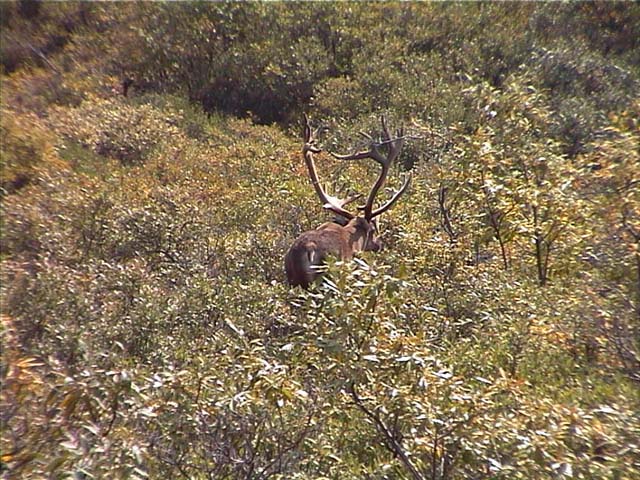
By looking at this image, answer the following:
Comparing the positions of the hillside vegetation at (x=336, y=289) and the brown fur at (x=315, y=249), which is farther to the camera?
the brown fur at (x=315, y=249)

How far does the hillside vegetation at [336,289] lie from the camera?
251cm

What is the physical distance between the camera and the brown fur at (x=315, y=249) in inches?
201

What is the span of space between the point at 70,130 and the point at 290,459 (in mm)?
10788

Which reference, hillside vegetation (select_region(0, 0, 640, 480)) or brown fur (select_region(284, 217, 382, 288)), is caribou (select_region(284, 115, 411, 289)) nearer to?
brown fur (select_region(284, 217, 382, 288))

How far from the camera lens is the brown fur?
16.8ft

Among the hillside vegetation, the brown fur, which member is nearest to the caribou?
the brown fur

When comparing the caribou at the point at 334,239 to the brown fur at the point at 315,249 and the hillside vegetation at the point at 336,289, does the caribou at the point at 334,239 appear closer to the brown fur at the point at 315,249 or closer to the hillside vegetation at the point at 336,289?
the brown fur at the point at 315,249

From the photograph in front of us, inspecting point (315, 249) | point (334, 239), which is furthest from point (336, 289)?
point (334, 239)

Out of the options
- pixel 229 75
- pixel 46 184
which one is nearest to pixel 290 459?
pixel 46 184

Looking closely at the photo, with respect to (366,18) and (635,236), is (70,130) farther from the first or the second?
(635,236)

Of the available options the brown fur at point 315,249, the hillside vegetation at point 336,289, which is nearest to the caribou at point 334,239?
the brown fur at point 315,249

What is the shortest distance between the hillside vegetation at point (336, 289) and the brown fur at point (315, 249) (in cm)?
23

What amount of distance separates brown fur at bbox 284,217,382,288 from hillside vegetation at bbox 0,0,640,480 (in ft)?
0.74

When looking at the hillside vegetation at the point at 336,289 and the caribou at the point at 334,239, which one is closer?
the hillside vegetation at the point at 336,289
